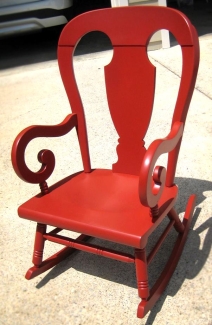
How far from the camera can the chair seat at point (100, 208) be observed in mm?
1563

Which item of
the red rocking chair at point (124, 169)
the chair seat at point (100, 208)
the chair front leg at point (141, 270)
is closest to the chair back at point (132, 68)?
the red rocking chair at point (124, 169)

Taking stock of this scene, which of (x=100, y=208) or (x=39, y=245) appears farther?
(x=39, y=245)

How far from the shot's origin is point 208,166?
2.57m

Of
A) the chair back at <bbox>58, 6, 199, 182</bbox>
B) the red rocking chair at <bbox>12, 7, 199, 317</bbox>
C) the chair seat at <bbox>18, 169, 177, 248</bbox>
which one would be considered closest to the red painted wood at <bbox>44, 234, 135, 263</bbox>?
the red rocking chair at <bbox>12, 7, 199, 317</bbox>

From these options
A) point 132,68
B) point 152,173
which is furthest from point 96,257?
point 132,68

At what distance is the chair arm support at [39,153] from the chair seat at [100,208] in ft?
0.29

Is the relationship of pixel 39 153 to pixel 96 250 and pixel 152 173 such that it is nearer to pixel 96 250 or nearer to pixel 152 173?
pixel 96 250

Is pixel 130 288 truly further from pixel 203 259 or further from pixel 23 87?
pixel 23 87

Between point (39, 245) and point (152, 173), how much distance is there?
0.66 metres

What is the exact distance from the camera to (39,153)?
1.88 metres

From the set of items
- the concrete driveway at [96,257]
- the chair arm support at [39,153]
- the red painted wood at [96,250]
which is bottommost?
the concrete driveway at [96,257]

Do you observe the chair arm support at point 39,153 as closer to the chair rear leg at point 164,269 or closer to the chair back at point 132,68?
the chair back at point 132,68

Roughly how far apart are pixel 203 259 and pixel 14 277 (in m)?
0.82

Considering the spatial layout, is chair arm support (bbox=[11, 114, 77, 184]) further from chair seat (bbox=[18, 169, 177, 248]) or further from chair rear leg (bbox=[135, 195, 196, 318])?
chair rear leg (bbox=[135, 195, 196, 318])
